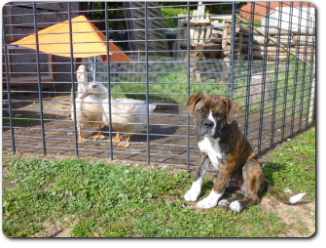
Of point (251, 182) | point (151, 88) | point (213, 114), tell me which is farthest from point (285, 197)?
point (151, 88)

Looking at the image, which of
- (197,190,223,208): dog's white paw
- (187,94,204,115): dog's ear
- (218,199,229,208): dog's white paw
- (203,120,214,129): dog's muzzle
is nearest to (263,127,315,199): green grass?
(218,199,229,208): dog's white paw

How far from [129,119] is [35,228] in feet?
9.40

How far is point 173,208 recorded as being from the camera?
11.6ft

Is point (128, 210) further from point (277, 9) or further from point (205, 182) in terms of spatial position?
point (277, 9)

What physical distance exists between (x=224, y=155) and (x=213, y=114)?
54 centimetres

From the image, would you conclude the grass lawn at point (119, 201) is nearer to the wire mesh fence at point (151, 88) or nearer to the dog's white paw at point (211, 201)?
the dog's white paw at point (211, 201)

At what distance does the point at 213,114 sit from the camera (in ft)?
10.4

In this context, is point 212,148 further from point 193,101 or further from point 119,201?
point 119,201

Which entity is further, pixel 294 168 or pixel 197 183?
pixel 294 168

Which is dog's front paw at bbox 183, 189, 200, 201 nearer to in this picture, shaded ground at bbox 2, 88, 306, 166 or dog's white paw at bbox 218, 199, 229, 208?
dog's white paw at bbox 218, 199, 229, 208

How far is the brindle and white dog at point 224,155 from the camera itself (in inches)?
125

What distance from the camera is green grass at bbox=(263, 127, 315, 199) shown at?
3.95m

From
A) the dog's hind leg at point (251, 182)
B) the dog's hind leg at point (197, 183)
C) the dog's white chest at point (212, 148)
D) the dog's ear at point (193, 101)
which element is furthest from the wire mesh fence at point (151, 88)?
the dog's hind leg at point (251, 182)

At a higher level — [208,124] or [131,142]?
[208,124]
